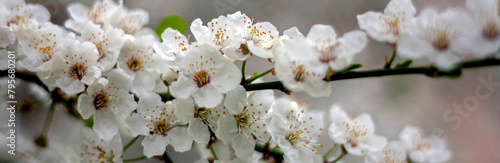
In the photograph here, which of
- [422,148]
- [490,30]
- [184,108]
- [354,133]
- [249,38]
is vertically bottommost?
[422,148]

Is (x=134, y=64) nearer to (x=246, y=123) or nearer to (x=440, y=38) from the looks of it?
(x=246, y=123)

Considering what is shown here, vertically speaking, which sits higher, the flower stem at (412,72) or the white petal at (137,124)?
the flower stem at (412,72)

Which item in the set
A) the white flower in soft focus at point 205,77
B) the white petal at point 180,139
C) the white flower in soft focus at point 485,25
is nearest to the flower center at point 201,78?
the white flower in soft focus at point 205,77

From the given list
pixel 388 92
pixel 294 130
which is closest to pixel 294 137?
pixel 294 130

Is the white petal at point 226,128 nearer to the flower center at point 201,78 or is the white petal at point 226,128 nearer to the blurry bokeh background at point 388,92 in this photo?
the flower center at point 201,78

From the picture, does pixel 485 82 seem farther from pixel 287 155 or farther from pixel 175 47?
pixel 175 47

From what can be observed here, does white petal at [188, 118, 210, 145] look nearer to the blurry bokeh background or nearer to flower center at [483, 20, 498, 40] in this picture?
flower center at [483, 20, 498, 40]
